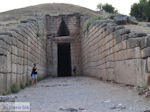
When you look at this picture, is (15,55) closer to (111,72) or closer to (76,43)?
(111,72)

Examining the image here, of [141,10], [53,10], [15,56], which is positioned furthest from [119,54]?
[141,10]

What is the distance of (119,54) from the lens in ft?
35.2

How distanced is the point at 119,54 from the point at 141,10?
109 feet

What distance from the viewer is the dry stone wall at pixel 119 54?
26.4ft

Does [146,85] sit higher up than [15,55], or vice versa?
[15,55]

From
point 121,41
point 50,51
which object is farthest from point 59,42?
point 121,41

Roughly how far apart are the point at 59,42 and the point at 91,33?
6461 millimetres

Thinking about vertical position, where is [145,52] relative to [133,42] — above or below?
below

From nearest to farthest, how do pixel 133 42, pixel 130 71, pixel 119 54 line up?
1. pixel 133 42
2. pixel 130 71
3. pixel 119 54

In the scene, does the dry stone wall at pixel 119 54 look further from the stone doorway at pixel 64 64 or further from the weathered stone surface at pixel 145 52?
the stone doorway at pixel 64 64

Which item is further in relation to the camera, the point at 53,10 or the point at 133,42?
the point at 53,10

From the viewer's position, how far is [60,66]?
1095 inches

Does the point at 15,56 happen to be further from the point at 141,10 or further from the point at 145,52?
the point at 141,10

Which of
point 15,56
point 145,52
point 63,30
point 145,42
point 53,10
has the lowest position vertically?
point 15,56
